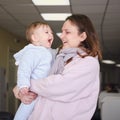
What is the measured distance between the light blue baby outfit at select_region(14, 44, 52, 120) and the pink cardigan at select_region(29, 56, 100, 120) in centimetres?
11

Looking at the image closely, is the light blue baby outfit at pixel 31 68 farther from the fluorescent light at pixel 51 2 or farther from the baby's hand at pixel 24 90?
the fluorescent light at pixel 51 2

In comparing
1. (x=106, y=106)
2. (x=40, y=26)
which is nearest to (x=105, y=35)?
(x=106, y=106)

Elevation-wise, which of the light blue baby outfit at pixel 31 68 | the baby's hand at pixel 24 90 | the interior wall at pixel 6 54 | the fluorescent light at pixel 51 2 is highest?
the fluorescent light at pixel 51 2

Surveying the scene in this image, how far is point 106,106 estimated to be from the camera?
443 centimetres

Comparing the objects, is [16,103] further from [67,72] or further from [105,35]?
[67,72]

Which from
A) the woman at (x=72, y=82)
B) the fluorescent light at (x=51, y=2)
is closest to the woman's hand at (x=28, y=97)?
the woman at (x=72, y=82)

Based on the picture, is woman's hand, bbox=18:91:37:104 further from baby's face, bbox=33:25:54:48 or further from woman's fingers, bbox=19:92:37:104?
baby's face, bbox=33:25:54:48

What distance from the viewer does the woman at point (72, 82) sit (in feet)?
4.43

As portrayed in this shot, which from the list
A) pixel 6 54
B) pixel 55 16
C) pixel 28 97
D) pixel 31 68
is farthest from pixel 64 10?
pixel 28 97

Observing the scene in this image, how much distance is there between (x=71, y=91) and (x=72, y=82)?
0.13 ft

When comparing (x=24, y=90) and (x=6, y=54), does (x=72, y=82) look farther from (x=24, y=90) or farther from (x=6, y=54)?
(x=6, y=54)

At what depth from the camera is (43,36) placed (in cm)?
174

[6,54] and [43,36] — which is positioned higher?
[43,36]

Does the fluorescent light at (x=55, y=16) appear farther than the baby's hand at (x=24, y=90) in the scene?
Yes
